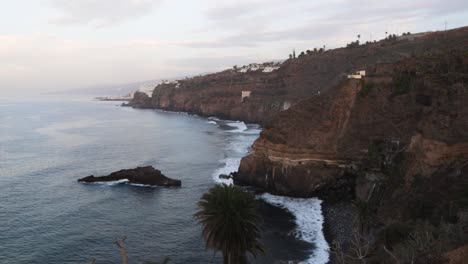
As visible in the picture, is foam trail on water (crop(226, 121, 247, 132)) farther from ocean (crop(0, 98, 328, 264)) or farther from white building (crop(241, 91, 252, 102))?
ocean (crop(0, 98, 328, 264))

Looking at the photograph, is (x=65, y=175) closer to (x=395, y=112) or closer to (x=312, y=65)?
(x=395, y=112)

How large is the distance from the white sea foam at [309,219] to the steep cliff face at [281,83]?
48698mm

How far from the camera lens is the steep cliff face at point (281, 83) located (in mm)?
107850

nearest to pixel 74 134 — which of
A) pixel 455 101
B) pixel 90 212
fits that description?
pixel 90 212

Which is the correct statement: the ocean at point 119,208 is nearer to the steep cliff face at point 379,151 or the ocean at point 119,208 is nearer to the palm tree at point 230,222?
the steep cliff face at point 379,151

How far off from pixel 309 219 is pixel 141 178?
26.5m

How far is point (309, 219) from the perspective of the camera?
46031mm

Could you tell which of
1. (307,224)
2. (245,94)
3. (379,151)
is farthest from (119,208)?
(245,94)

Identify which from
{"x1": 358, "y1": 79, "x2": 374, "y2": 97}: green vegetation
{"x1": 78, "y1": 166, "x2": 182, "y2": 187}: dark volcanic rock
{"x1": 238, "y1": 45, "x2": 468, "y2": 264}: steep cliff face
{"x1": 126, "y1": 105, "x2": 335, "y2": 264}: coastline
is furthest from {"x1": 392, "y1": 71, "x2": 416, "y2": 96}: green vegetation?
{"x1": 78, "y1": 166, "x2": 182, "y2": 187}: dark volcanic rock

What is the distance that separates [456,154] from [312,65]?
9522 centimetres

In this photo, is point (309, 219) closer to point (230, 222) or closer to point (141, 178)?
point (230, 222)

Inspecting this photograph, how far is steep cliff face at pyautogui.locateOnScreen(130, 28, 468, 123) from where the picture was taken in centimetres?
10785

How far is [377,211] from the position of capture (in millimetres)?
42781

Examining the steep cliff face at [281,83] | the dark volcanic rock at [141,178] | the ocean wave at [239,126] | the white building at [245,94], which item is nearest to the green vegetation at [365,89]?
the dark volcanic rock at [141,178]
